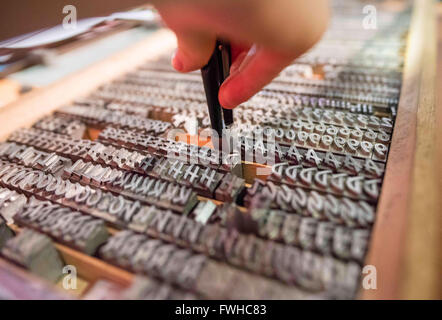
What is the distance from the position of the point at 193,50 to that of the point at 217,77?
0.22 meters

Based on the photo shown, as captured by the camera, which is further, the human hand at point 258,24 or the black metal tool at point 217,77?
the black metal tool at point 217,77

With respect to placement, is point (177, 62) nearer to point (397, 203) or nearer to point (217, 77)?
point (217, 77)

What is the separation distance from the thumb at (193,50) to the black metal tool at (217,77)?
1.9 inches

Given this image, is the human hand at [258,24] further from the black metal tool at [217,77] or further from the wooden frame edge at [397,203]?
the wooden frame edge at [397,203]

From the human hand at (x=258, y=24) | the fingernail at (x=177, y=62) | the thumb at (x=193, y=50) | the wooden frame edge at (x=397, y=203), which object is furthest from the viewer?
the fingernail at (x=177, y=62)

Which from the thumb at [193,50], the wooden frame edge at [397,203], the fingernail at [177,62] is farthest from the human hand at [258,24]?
the wooden frame edge at [397,203]

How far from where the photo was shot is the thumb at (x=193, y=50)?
3.01ft

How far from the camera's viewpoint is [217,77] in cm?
119

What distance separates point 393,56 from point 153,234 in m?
2.13

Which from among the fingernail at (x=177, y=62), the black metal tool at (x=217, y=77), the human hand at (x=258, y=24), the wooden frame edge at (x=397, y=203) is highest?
the human hand at (x=258, y=24)

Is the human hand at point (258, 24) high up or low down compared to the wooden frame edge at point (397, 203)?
up

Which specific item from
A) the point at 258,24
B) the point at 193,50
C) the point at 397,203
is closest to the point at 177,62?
the point at 193,50

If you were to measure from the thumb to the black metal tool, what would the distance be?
0.16 ft
